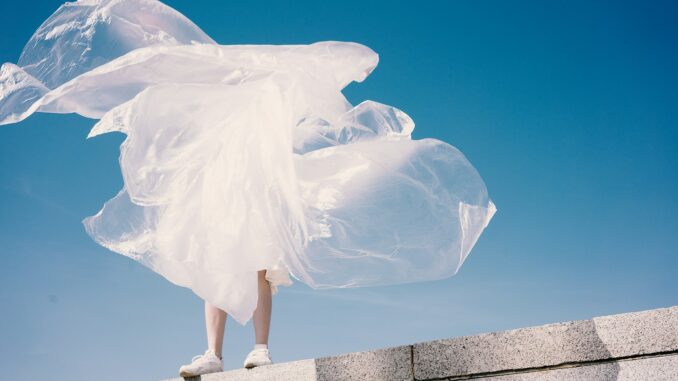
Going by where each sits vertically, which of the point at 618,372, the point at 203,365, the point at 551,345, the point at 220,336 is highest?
the point at 220,336

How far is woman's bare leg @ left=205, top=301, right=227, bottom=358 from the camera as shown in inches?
157

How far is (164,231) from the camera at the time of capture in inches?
151

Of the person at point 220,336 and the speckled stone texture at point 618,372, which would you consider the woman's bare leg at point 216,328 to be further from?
the speckled stone texture at point 618,372

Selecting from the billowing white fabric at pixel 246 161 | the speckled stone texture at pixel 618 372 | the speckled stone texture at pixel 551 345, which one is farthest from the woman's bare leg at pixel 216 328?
the speckled stone texture at pixel 618 372

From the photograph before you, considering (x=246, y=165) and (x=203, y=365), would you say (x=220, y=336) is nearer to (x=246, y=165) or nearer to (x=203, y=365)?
(x=203, y=365)

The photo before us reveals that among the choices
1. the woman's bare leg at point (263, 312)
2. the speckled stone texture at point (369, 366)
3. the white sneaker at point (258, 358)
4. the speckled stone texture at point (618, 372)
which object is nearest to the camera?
the speckled stone texture at point (618, 372)

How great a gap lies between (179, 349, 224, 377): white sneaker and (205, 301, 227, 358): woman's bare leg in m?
0.05

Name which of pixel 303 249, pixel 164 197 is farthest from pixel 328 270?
pixel 164 197

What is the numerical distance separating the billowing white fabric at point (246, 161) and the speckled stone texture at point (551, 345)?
705mm

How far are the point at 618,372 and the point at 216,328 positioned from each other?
2.07 meters

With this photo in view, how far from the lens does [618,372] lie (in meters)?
2.76

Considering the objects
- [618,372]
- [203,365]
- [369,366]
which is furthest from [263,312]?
[618,372]

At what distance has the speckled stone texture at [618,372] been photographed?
2.66 metres

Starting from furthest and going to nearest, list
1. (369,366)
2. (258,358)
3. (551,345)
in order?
(258,358) → (369,366) → (551,345)
